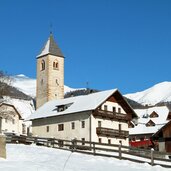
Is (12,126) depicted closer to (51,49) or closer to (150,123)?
(51,49)

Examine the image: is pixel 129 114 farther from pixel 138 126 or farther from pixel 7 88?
pixel 138 126

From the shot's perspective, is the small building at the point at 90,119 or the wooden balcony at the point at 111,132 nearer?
the wooden balcony at the point at 111,132

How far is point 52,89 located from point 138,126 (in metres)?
23.4

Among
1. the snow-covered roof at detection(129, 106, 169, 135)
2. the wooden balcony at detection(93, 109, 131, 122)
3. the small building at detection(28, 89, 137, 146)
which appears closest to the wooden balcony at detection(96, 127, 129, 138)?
the small building at detection(28, 89, 137, 146)

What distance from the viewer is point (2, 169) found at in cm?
2311

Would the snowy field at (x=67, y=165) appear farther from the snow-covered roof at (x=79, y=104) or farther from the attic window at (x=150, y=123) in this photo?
the attic window at (x=150, y=123)

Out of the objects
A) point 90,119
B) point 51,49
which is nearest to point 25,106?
point 51,49

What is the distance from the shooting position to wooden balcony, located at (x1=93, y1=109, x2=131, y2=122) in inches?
2849

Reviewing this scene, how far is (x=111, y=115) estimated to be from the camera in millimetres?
74438

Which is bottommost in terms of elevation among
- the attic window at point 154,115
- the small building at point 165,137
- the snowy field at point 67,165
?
the snowy field at point 67,165

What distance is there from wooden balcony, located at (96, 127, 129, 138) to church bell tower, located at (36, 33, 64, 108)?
4202cm

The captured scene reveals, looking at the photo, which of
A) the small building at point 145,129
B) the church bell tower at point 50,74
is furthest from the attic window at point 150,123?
the church bell tower at point 50,74

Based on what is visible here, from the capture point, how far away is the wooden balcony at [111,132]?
7200 cm

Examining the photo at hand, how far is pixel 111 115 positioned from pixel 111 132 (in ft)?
8.09
